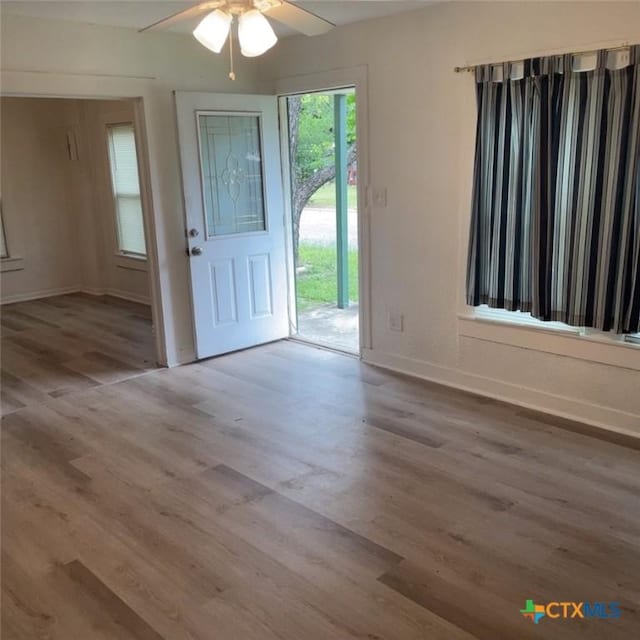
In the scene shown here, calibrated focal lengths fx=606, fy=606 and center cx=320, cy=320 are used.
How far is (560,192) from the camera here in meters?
3.33

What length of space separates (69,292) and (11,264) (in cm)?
74

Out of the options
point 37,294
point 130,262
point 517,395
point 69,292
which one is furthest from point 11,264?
point 517,395

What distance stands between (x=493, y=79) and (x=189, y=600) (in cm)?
312

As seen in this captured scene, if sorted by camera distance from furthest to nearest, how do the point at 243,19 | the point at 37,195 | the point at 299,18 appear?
the point at 37,195 < the point at 299,18 < the point at 243,19

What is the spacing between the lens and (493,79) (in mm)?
3510

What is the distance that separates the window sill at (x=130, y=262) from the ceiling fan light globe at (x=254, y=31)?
4634 mm

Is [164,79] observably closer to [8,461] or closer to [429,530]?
[8,461]

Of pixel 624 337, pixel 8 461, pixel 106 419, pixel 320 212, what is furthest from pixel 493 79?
pixel 320 212

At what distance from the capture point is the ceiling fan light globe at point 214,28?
236cm

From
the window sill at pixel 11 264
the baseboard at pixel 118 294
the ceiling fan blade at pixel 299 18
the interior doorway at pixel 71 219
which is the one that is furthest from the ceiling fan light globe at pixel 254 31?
the window sill at pixel 11 264

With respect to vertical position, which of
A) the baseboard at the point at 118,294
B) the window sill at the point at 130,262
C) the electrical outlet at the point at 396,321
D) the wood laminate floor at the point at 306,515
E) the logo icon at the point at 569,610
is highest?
the window sill at the point at 130,262

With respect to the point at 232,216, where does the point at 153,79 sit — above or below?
above

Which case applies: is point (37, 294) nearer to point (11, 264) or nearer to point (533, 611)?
point (11, 264)

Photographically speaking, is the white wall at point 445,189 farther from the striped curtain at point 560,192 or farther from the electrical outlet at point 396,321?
the striped curtain at point 560,192
